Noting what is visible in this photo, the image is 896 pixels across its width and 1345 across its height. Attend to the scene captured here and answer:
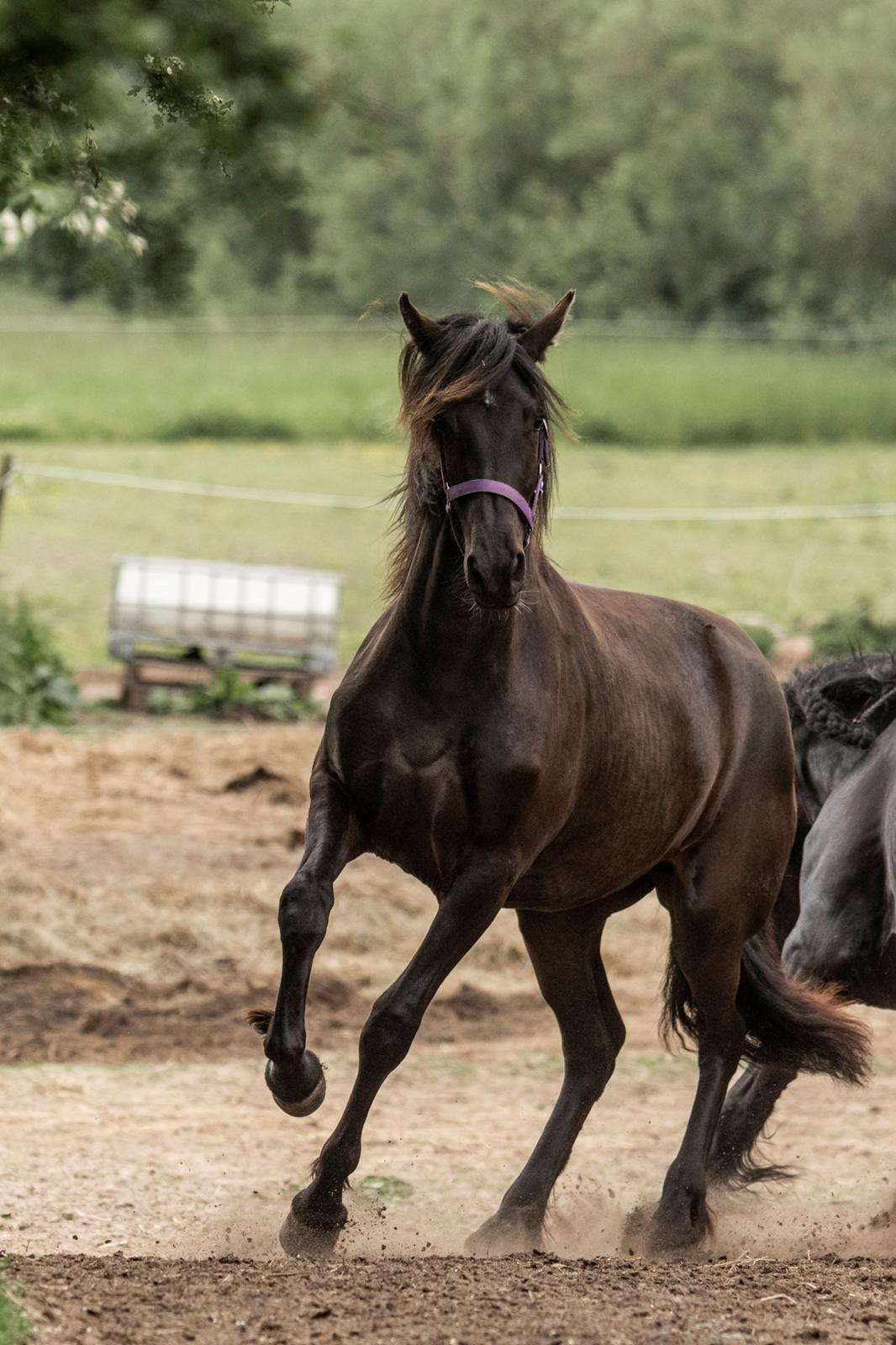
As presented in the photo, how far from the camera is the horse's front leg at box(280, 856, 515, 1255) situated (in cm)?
388

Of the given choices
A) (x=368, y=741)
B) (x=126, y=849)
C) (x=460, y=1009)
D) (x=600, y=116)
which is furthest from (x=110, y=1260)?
(x=600, y=116)

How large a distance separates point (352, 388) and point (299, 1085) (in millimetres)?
25136

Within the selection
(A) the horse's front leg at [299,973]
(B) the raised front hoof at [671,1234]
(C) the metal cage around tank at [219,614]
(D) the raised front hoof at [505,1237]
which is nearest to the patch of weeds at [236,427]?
(C) the metal cage around tank at [219,614]

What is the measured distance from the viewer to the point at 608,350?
31.3 metres

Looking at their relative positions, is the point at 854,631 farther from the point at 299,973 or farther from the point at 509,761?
the point at 299,973

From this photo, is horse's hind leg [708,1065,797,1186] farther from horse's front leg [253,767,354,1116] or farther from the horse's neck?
the horse's neck

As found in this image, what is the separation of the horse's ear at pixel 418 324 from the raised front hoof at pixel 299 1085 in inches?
69.8

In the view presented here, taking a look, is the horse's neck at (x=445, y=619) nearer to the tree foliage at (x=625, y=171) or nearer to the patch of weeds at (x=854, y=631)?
the patch of weeds at (x=854, y=631)

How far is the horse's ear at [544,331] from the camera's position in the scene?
4.09m

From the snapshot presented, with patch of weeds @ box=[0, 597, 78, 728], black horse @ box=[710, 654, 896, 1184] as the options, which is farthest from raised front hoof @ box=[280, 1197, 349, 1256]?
patch of weeds @ box=[0, 597, 78, 728]

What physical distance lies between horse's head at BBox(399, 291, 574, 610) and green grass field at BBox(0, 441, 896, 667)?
12.0 meters

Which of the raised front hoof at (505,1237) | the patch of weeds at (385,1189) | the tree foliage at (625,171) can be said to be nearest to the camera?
the raised front hoof at (505,1237)

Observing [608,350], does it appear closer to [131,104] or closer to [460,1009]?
[460,1009]

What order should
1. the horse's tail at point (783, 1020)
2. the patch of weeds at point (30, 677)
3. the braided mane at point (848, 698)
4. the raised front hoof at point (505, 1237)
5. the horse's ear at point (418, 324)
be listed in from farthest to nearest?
the patch of weeds at point (30, 677)
the braided mane at point (848, 698)
the horse's tail at point (783, 1020)
the raised front hoof at point (505, 1237)
the horse's ear at point (418, 324)
